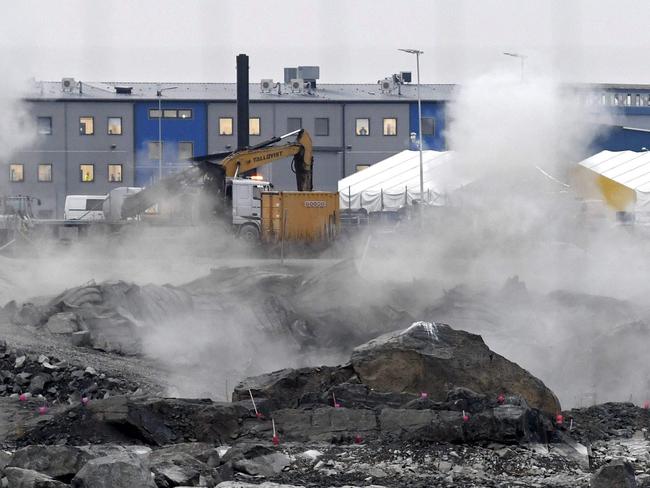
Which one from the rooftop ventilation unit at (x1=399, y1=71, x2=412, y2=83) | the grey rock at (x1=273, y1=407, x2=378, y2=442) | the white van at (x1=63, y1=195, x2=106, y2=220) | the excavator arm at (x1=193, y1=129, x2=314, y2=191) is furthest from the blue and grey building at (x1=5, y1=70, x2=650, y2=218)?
the grey rock at (x1=273, y1=407, x2=378, y2=442)

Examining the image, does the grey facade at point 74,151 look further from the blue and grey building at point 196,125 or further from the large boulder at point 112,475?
the large boulder at point 112,475

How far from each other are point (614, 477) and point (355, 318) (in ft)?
48.5

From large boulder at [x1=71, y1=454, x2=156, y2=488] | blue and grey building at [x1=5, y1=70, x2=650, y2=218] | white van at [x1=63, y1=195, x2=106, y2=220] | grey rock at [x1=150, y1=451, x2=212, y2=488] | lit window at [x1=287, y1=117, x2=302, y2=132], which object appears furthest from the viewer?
lit window at [x1=287, y1=117, x2=302, y2=132]

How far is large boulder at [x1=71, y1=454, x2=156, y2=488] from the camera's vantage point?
9.69 metres

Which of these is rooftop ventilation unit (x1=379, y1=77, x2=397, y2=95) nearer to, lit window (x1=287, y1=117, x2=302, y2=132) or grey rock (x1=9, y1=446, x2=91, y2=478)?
lit window (x1=287, y1=117, x2=302, y2=132)

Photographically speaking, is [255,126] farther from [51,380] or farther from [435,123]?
[51,380]

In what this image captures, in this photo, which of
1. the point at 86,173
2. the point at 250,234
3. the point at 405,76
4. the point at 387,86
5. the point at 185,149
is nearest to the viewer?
the point at 250,234

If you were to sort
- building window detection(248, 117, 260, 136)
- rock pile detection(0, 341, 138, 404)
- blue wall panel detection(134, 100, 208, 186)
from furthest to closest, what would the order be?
building window detection(248, 117, 260, 136) < blue wall panel detection(134, 100, 208, 186) < rock pile detection(0, 341, 138, 404)

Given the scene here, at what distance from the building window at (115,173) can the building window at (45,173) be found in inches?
135

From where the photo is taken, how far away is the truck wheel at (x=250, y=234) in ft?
129

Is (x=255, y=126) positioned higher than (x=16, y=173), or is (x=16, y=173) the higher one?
(x=255, y=126)

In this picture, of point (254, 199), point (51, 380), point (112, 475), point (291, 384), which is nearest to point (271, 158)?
point (254, 199)

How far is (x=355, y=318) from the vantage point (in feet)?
80.5

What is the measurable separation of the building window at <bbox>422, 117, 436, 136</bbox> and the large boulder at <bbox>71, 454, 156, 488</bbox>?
204 ft
